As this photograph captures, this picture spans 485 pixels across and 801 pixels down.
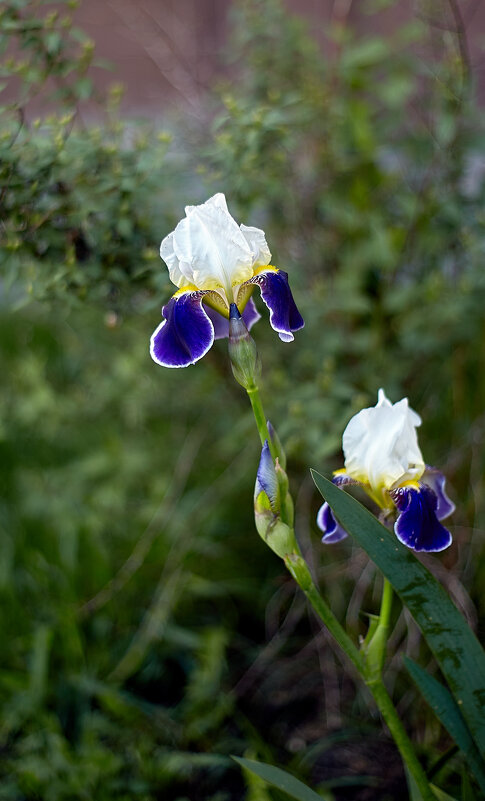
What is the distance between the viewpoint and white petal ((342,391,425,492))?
1193 mm

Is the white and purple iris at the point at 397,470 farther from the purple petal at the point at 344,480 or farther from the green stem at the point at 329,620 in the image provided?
the green stem at the point at 329,620

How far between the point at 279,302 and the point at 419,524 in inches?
15.6

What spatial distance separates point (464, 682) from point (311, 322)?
48.7 inches

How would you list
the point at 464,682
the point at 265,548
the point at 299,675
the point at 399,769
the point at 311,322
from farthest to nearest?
→ the point at 265,548 → the point at 311,322 → the point at 299,675 → the point at 399,769 → the point at 464,682

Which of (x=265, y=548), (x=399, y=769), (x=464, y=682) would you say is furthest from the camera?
(x=265, y=548)

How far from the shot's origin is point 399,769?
67.9 inches

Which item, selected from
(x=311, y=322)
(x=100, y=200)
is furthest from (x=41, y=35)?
(x=311, y=322)

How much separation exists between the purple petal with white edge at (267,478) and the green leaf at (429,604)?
0.06 meters

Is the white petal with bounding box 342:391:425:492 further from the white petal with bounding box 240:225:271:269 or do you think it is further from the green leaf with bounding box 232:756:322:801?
the green leaf with bounding box 232:756:322:801

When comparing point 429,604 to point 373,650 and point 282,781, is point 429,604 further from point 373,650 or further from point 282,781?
point 282,781

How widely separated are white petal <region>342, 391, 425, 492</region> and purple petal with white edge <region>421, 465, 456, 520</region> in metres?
0.06

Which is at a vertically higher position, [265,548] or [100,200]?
[100,200]

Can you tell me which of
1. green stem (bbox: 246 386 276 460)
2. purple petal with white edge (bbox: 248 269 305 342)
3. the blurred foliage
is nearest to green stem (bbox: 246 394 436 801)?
green stem (bbox: 246 386 276 460)

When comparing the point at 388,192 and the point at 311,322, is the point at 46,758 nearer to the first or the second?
the point at 311,322
